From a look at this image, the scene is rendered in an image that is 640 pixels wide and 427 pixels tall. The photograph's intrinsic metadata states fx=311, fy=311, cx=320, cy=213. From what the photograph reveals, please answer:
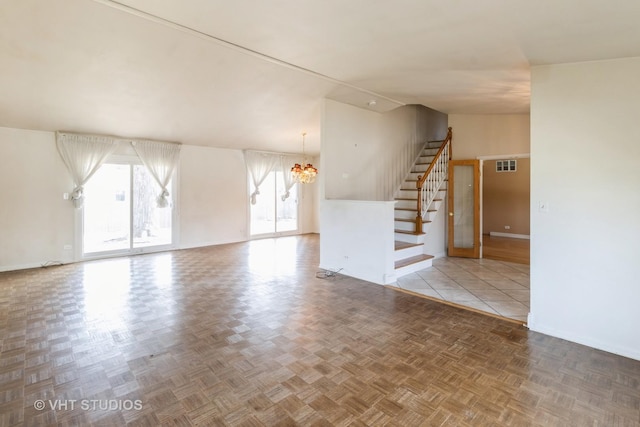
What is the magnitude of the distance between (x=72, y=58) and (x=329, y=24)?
3.40 meters

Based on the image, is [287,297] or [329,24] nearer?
[329,24]

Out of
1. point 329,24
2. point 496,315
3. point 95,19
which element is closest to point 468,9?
point 329,24

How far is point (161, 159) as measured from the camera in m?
7.46

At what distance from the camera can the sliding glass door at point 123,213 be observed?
6.75m

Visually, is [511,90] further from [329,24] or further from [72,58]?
[72,58]

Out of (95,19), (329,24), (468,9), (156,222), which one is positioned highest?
(95,19)

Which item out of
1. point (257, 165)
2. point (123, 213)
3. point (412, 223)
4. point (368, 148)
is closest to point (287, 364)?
point (412, 223)

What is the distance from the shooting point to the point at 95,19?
3359 mm

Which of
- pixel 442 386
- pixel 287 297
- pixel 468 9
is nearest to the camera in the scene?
pixel 442 386

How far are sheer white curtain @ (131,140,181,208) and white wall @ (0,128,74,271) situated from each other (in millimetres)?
1495

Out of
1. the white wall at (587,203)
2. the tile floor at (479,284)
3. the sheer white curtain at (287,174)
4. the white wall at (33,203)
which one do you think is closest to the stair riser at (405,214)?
the tile floor at (479,284)

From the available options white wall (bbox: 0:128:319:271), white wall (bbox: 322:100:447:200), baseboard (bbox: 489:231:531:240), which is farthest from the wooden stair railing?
white wall (bbox: 0:128:319:271)

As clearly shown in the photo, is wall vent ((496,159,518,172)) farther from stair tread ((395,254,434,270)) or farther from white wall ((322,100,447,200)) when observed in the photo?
stair tread ((395,254,434,270))

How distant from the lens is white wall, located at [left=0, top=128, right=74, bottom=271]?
5762 millimetres
